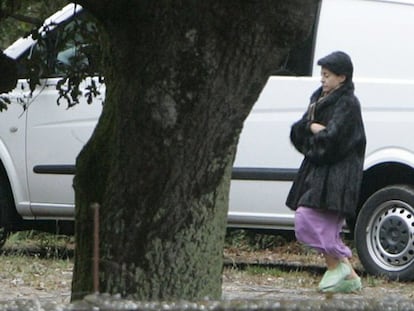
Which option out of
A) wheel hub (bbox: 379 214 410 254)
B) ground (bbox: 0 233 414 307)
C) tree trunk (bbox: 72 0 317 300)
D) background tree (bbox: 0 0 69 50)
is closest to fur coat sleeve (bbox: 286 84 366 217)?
ground (bbox: 0 233 414 307)

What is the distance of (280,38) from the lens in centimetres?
441

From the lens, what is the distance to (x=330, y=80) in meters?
8.85

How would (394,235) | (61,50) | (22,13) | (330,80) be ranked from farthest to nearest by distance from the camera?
(394,235), (330,80), (22,13), (61,50)

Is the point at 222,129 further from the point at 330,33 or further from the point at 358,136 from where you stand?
the point at 330,33

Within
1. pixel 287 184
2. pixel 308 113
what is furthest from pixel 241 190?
pixel 308 113

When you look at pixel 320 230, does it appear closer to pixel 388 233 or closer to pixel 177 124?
pixel 388 233

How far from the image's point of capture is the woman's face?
8.83 metres

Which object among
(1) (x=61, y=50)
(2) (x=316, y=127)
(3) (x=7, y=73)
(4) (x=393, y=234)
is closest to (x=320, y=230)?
(2) (x=316, y=127)

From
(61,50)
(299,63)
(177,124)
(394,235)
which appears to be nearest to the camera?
(177,124)

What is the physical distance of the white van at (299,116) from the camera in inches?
373

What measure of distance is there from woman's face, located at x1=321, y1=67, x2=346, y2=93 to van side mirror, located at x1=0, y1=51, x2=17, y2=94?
343 cm

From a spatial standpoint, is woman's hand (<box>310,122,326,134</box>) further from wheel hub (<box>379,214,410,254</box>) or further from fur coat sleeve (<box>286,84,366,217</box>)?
wheel hub (<box>379,214,410,254</box>)

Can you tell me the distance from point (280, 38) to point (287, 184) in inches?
218

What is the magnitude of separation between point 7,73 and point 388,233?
440 centimetres
